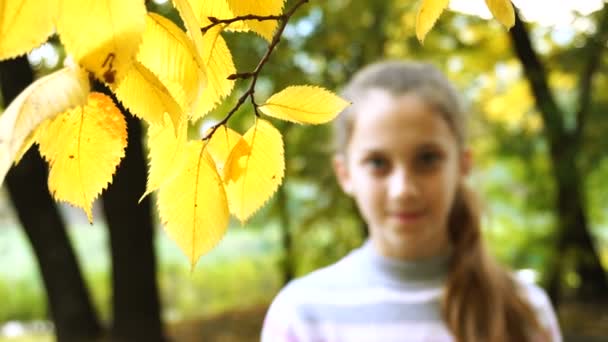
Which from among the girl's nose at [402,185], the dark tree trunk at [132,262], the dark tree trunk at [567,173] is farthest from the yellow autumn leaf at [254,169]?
the dark tree trunk at [567,173]

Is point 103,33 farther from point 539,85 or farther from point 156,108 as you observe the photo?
point 539,85

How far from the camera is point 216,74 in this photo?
0.23 metres

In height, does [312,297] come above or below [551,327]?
above

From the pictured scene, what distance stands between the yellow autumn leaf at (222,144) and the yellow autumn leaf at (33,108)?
84 millimetres

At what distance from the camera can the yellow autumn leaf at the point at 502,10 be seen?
0.74 feet

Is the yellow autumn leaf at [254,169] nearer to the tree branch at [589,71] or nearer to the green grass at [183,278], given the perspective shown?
the tree branch at [589,71]

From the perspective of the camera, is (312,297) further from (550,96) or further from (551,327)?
(550,96)

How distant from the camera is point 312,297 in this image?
963 mm

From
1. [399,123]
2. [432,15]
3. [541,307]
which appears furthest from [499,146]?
[432,15]

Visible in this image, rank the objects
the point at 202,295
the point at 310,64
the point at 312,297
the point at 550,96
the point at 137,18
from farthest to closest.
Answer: the point at 202,295 → the point at 550,96 → the point at 310,64 → the point at 312,297 → the point at 137,18

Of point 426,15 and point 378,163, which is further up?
point 426,15

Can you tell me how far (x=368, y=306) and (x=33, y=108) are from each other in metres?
0.84

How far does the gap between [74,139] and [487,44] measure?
6.23 ft

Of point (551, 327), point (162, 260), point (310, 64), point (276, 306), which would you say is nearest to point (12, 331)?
point (162, 260)
